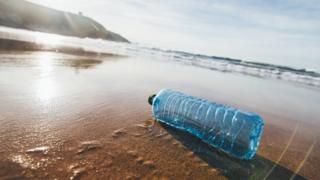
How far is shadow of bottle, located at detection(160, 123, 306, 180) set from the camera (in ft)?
9.45

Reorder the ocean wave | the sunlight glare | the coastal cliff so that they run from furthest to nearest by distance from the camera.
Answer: the coastal cliff → the ocean wave → the sunlight glare

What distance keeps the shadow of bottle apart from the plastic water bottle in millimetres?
121

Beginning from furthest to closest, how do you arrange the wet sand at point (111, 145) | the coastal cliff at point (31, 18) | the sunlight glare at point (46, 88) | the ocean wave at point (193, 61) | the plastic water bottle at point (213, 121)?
1. the coastal cliff at point (31, 18)
2. the ocean wave at point (193, 61)
3. the sunlight glare at point (46, 88)
4. the plastic water bottle at point (213, 121)
5. the wet sand at point (111, 145)

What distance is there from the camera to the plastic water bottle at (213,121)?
3.17 m

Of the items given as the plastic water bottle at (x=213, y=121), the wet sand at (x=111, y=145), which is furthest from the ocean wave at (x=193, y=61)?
the plastic water bottle at (x=213, y=121)

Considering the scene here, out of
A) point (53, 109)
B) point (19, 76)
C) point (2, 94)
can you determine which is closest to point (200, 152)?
point (53, 109)

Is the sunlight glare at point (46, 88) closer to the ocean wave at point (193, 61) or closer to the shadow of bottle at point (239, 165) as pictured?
the shadow of bottle at point (239, 165)

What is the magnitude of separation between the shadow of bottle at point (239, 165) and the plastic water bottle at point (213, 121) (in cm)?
12

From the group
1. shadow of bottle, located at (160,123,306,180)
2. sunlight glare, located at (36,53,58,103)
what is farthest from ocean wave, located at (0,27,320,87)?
shadow of bottle, located at (160,123,306,180)

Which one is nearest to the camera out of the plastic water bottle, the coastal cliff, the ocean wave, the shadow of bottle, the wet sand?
the wet sand

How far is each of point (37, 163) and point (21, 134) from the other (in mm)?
819

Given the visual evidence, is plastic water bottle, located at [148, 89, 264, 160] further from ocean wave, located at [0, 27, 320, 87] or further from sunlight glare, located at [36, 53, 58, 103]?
ocean wave, located at [0, 27, 320, 87]

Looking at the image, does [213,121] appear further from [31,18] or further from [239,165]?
[31,18]

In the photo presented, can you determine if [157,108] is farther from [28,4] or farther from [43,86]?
[28,4]
